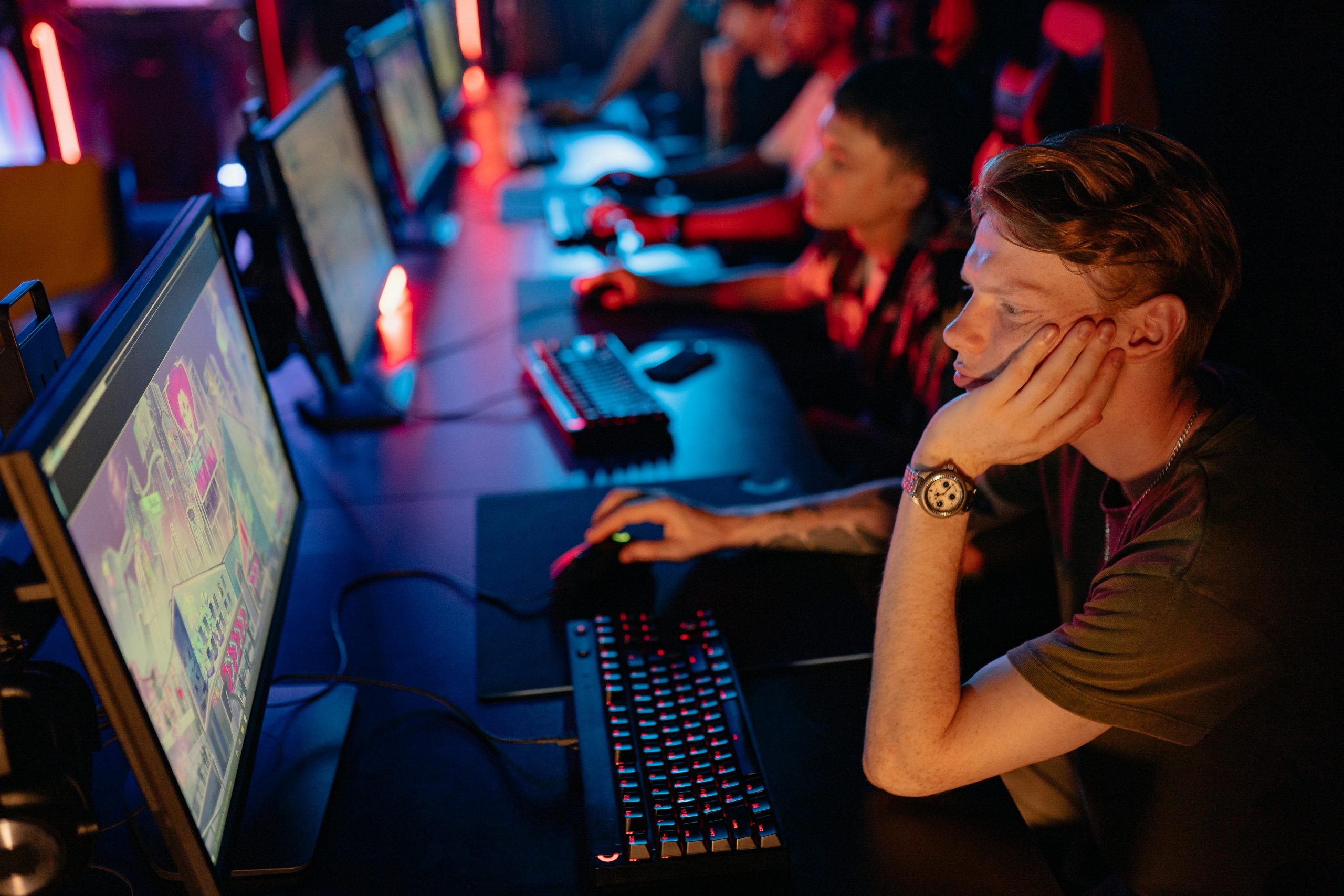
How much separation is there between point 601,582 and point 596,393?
47 cm

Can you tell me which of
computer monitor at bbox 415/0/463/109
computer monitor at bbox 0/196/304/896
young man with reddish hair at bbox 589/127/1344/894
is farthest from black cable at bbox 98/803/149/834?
computer monitor at bbox 415/0/463/109

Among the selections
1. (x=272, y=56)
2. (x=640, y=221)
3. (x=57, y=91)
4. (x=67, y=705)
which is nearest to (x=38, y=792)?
(x=67, y=705)

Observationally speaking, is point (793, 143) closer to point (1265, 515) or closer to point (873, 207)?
point (873, 207)

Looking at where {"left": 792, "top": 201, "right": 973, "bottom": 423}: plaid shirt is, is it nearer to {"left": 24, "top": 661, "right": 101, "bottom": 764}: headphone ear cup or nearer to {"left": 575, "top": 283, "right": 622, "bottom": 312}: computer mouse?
{"left": 575, "top": 283, "right": 622, "bottom": 312}: computer mouse

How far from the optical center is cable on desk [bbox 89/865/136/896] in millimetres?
808

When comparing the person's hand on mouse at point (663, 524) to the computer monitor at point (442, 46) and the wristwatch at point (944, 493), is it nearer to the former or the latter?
the wristwatch at point (944, 493)

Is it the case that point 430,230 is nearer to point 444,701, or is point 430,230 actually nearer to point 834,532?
point 834,532

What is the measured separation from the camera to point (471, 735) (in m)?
0.99

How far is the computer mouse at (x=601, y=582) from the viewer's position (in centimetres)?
118

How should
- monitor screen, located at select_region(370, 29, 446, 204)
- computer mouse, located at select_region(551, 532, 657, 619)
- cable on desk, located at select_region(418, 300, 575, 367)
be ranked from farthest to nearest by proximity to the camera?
monitor screen, located at select_region(370, 29, 446, 204) → cable on desk, located at select_region(418, 300, 575, 367) → computer mouse, located at select_region(551, 532, 657, 619)

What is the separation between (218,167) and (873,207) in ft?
14.7

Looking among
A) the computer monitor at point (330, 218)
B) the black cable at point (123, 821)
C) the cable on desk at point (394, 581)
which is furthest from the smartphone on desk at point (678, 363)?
the black cable at point (123, 821)

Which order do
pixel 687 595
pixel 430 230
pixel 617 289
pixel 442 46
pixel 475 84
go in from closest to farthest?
pixel 687 595 → pixel 617 289 → pixel 430 230 → pixel 442 46 → pixel 475 84

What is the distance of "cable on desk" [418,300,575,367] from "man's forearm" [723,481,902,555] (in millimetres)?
857
